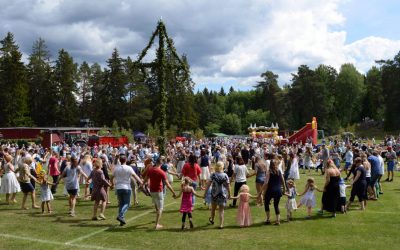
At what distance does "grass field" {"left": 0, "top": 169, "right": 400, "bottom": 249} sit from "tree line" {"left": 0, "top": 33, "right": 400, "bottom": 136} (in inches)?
2013

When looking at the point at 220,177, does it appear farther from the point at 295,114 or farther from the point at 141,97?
the point at 295,114

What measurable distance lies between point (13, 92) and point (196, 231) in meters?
64.7

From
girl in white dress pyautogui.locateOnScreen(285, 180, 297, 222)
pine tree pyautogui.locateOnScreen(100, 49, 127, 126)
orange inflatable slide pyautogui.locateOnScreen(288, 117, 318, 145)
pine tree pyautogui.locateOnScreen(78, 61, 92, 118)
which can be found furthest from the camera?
pine tree pyautogui.locateOnScreen(78, 61, 92, 118)

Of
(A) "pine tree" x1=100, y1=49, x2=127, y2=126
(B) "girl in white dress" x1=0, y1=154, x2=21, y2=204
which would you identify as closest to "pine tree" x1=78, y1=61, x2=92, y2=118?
(A) "pine tree" x1=100, y1=49, x2=127, y2=126

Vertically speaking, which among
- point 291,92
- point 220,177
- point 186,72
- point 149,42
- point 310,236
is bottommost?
point 310,236

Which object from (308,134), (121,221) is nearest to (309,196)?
(121,221)

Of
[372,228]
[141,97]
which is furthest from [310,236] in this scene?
[141,97]

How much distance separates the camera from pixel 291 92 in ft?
293

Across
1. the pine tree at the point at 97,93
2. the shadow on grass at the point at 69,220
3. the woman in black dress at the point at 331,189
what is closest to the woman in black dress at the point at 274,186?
the woman in black dress at the point at 331,189

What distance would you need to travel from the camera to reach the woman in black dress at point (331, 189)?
11.4 metres

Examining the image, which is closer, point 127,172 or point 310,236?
point 310,236

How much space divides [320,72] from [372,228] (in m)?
86.3

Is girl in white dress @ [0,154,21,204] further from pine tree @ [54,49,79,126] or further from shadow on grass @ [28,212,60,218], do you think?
pine tree @ [54,49,79,126]

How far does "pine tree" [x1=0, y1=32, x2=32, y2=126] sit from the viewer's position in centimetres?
6619
